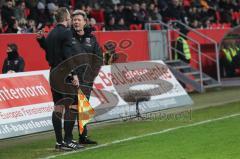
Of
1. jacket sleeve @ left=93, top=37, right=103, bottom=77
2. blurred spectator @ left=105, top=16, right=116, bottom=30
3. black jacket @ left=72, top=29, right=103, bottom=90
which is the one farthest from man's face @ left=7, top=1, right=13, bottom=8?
black jacket @ left=72, top=29, right=103, bottom=90

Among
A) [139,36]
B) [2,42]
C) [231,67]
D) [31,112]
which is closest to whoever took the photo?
[31,112]

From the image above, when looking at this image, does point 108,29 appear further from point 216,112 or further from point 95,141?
point 95,141

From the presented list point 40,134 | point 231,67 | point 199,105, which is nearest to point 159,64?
point 199,105

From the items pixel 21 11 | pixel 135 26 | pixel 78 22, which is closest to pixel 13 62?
pixel 21 11

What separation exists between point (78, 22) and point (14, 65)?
5.64m

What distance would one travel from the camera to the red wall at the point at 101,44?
1670 cm

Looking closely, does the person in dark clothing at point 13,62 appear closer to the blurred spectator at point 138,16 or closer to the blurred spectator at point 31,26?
the blurred spectator at point 31,26

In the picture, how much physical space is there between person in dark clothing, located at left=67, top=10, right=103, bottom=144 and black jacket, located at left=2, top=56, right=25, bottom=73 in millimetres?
4977

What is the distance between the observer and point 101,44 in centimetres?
1934

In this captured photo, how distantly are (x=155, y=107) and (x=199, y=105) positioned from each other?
218 cm

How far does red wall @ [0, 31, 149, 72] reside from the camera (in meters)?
16.7

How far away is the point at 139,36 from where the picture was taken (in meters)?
21.3

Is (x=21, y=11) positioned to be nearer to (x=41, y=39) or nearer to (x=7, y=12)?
(x=7, y=12)

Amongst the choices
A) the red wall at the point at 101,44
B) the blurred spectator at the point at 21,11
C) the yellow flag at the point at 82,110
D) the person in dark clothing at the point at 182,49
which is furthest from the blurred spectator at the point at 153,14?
the yellow flag at the point at 82,110
